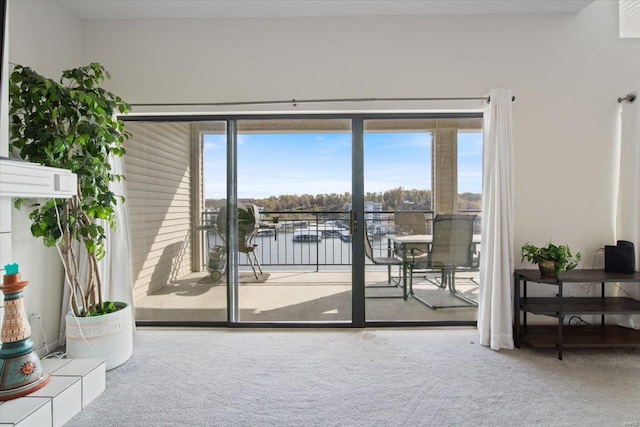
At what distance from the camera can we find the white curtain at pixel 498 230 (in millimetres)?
2533

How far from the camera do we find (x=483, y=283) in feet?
8.73

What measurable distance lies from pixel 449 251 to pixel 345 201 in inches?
44.1

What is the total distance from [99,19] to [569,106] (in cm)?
428

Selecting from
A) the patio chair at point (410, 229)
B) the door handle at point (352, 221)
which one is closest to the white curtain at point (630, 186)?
the patio chair at point (410, 229)

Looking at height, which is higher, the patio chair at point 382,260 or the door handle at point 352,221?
the door handle at point 352,221

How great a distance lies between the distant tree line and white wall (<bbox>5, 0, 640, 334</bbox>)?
457 millimetres

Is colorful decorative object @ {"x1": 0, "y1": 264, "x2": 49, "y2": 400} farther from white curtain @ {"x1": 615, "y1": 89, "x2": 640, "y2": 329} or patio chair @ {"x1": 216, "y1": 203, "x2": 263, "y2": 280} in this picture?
white curtain @ {"x1": 615, "y1": 89, "x2": 640, "y2": 329}

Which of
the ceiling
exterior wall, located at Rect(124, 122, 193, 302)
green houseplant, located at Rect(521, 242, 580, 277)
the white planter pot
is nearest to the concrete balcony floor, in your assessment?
exterior wall, located at Rect(124, 122, 193, 302)

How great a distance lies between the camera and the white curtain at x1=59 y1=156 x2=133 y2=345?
2680 mm

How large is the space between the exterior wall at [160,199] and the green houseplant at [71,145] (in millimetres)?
622

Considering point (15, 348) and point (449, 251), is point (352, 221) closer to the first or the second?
point (449, 251)

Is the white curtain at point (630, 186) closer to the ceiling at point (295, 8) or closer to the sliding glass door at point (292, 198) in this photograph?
the ceiling at point (295, 8)

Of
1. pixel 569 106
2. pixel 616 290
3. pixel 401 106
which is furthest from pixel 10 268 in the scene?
pixel 616 290

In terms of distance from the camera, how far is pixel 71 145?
215 centimetres
